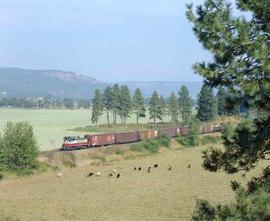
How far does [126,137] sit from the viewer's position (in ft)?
283

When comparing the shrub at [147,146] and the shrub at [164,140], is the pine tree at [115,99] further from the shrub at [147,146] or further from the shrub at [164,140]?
the shrub at [147,146]

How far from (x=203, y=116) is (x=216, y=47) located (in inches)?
4646

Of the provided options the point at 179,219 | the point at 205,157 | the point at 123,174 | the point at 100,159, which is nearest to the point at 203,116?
the point at 100,159

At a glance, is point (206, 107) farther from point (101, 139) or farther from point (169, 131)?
point (101, 139)

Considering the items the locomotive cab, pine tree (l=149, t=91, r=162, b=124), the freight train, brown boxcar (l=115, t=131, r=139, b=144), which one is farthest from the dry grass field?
pine tree (l=149, t=91, r=162, b=124)

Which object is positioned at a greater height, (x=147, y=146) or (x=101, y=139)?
(x=101, y=139)

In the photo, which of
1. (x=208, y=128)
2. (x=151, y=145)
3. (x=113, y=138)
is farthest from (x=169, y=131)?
(x=208, y=128)

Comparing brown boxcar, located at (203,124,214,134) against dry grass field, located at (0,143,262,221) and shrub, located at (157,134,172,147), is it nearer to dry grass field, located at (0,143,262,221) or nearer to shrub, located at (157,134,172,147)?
shrub, located at (157,134,172,147)

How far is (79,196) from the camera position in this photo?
44.7 meters

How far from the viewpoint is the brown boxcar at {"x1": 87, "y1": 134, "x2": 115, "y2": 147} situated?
257ft

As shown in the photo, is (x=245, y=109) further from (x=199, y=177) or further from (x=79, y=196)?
(x=199, y=177)

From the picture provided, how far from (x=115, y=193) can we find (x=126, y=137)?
4067cm

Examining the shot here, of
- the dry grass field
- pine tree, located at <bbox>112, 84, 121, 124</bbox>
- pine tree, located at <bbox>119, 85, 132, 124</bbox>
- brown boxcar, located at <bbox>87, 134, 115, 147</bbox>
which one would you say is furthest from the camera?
pine tree, located at <bbox>112, 84, 121, 124</bbox>

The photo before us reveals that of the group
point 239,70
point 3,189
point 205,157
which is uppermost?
point 239,70
